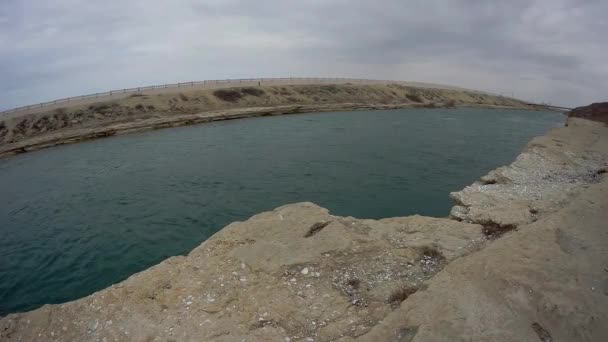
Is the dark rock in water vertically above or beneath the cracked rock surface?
above

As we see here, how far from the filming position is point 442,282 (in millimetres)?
6875

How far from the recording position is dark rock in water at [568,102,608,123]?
33.6 meters

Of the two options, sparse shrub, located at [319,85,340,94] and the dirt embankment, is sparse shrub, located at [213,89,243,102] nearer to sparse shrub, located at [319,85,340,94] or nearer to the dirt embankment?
the dirt embankment

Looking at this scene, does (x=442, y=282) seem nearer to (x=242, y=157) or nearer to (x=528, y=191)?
(x=528, y=191)

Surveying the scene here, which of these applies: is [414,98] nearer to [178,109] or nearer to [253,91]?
[253,91]

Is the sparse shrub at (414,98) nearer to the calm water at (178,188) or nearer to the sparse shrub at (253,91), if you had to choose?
the sparse shrub at (253,91)

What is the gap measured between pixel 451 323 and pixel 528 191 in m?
9.82

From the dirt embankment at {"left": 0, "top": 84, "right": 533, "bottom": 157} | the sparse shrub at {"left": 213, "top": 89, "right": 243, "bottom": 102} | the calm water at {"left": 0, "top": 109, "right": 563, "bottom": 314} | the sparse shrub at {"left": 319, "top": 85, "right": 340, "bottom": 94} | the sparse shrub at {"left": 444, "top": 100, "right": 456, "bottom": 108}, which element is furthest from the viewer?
the sparse shrub at {"left": 444, "top": 100, "right": 456, "bottom": 108}

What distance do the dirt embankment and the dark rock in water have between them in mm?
32274

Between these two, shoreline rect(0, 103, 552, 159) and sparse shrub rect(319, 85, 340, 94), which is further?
sparse shrub rect(319, 85, 340, 94)

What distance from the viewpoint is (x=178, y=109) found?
50.0 meters

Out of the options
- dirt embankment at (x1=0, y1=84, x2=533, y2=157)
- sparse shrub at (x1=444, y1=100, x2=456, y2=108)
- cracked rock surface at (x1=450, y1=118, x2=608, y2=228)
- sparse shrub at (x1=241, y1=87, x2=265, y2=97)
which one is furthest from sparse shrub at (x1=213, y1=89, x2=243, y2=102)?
sparse shrub at (x1=444, y1=100, x2=456, y2=108)

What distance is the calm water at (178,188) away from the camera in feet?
43.5

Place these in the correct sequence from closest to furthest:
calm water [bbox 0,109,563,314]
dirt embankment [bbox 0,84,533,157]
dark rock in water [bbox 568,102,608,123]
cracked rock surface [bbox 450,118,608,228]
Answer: cracked rock surface [bbox 450,118,608,228] < calm water [bbox 0,109,563,314] < dark rock in water [bbox 568,102,608,123] < dirt embankment [bbox 0,84,533,157]
